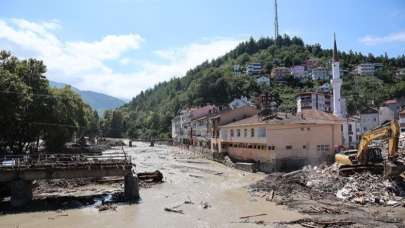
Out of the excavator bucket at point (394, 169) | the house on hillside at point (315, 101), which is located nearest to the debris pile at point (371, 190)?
the excavator bucket at point (394, 169)

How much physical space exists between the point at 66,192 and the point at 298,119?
27630 millimetres

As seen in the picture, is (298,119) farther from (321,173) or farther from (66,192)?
(66,192)

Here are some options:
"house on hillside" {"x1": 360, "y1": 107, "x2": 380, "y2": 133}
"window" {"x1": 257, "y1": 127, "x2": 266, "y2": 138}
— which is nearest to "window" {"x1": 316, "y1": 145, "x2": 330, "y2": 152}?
"window" {"x1": 257, "y1": 127, "x2": 266, "y2": 138}

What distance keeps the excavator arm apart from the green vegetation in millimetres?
31977

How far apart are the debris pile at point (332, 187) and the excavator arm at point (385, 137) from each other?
1.75m

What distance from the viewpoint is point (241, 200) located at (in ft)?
102

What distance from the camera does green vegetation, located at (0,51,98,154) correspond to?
38.9 m

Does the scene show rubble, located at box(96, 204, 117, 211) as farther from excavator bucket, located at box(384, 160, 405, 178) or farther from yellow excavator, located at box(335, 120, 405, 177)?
excavator bucket, located at box(384, 160, 405, 178)

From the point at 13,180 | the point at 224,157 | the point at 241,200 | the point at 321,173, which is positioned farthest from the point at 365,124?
the point at 13,180

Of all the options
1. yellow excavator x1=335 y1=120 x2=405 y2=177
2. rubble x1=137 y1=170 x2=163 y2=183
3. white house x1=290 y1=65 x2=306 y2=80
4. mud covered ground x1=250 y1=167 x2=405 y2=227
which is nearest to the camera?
mud covered ground x1=250 y1=167 x2=405 y2=227

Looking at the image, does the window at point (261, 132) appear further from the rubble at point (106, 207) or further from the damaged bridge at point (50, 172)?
the rubble at point (106, 207)

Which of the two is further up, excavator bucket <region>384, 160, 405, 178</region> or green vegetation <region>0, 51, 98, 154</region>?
green vegetation <region>0, 51, 98, 154</region>

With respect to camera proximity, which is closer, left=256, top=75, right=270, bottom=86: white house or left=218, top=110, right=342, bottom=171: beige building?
left=218, top=110, right=342, bottom=171: beige building

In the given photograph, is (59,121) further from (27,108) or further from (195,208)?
(195,208)
